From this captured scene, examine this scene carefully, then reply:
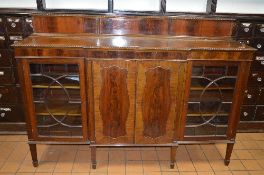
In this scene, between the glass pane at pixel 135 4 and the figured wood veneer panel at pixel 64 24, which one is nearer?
the figured wood veneer panel at pixel 64 24

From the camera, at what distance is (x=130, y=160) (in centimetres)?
251

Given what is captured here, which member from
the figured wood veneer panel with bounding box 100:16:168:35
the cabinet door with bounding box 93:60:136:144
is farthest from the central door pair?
the figured wood veneer panel with bounding box 100:16:168:35

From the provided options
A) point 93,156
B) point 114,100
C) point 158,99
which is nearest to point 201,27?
point 158,99

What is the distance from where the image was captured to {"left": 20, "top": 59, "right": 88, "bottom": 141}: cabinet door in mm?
2080

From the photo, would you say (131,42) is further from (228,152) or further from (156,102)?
(228,152)

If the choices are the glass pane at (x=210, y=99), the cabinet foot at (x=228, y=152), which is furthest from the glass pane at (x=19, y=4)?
the cabinet foot at (x=228, y=152)

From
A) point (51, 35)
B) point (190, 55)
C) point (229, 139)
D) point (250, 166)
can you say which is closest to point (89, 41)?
point (51, 35)

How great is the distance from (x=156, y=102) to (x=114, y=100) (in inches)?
13.9

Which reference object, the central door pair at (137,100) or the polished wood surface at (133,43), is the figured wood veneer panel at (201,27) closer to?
the polished wood surface at (133,43)

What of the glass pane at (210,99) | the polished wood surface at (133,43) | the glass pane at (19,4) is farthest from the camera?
the glass pane at (19,4)

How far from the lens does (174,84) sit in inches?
82.9

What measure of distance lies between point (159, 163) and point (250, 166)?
2.87 feet

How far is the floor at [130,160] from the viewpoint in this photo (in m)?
2.36

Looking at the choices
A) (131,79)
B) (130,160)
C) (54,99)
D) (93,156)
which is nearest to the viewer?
(131,79)
